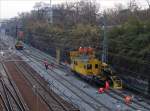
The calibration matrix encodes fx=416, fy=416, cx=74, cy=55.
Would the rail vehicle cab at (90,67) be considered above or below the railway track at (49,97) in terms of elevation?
above

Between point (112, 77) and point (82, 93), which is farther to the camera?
point (112, 77)

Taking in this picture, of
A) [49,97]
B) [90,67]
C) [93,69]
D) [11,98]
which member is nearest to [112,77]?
[93,69]

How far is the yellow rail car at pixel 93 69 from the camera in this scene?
118 feet

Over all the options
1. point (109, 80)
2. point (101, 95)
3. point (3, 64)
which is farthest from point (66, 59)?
point (101, 95)

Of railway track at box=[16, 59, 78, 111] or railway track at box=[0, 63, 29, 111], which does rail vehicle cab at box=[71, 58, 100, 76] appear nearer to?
railway track at box=[16, 59, 78, 111]

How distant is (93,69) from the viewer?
38.4 m

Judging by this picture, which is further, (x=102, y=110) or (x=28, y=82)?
(x=28, y=82)

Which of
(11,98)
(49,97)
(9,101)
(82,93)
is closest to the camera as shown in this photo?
(9,101)

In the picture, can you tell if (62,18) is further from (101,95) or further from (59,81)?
(101,95)

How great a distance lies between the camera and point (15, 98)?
30875 mm

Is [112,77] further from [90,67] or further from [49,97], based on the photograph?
[49,97]

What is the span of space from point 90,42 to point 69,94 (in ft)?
52.6

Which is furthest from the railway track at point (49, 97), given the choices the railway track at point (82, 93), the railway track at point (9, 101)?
the railway track at point (9, 101)

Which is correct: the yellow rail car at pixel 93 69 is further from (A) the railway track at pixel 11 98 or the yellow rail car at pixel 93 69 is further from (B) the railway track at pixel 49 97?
(A) the railway track at pixel 11 98
